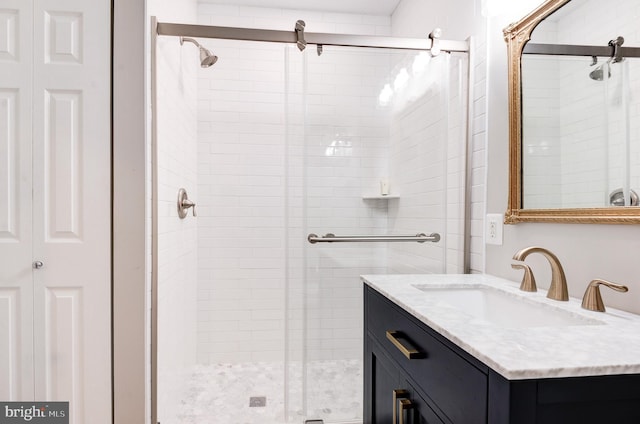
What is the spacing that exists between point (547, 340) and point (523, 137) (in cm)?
89

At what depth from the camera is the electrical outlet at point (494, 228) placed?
1510mm

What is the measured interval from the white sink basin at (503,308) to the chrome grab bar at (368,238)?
0.58 meters

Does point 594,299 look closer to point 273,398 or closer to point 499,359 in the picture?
point 499,359

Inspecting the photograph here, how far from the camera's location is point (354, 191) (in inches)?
75.0

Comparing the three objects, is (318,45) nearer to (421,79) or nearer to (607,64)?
(421,79)

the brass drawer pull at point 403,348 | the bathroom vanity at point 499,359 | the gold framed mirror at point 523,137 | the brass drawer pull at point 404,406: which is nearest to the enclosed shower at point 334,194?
the gold framed mirror at point 523,137

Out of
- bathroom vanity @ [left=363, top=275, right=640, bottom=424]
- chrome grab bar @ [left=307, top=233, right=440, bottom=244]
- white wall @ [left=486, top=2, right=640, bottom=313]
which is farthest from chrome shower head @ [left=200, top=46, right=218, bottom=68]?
bathroom vanity @ [left=363, top=275, right=640, bottom=424]

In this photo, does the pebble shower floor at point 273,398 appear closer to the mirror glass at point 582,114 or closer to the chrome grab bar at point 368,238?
the chrome grab bar at point 368,238

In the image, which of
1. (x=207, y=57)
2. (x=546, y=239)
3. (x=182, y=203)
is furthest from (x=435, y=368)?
(x=207, y=57)
